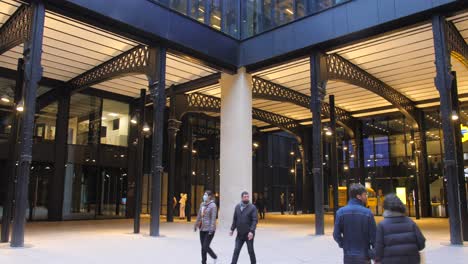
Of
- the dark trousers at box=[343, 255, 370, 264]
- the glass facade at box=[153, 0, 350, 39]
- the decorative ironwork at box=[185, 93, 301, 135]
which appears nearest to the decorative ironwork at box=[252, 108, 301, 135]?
the decorative ironwork at box=[185, 93, 301, 135]

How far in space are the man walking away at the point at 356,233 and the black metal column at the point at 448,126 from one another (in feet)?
27.1

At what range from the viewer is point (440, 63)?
1206 cm

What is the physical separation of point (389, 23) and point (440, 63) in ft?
7.22

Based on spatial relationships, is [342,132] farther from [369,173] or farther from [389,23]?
[389,23]

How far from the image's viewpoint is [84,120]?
2222cm

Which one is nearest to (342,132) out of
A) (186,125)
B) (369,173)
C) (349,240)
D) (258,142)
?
(369,173)

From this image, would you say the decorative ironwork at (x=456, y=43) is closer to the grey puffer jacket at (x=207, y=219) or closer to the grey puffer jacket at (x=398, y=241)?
the grey puffer jacket at (x=207, y=219)

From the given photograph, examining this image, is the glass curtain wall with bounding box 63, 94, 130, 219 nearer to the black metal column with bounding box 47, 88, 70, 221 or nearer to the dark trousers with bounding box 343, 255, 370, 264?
the black metal column with bounding box 47, 88, 70, 221

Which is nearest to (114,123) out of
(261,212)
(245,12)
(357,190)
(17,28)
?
(261,212)

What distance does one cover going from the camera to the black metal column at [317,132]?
14.4 m

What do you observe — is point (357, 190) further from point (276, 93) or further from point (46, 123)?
point (46, 123)

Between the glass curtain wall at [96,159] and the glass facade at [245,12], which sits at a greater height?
the glass facade at [245,12]

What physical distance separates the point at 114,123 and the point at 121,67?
25.3 feet

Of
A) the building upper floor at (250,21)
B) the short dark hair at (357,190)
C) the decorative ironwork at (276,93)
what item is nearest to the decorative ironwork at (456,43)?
the building upper floor at (250,21)
